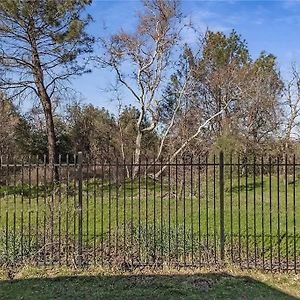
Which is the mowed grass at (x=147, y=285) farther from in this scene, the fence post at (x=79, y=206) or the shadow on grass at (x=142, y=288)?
the fence post at (x=79, y=206)

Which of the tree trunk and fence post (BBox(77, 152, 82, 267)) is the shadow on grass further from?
the tree trunk

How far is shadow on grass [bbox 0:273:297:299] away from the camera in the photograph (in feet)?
17.9

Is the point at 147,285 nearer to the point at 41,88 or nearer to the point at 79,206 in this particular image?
the point at 79,206

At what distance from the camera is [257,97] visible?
76.2 ft

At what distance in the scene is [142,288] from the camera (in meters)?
5.80

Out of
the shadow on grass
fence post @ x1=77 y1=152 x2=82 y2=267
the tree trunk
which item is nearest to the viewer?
the shadow on grass

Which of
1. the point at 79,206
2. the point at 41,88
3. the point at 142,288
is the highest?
the point at 41,88

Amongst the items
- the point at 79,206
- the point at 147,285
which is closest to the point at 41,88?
the point at 79,206

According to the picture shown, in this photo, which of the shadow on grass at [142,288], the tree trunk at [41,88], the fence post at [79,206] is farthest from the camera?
the tree trunk at [41,88]

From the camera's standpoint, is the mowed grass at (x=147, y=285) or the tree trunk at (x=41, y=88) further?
the tree trunk at (x=41, y=88)

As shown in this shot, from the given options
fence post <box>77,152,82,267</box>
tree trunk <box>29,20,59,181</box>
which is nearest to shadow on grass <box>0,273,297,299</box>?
fence post <box>77,152,82,267</box>

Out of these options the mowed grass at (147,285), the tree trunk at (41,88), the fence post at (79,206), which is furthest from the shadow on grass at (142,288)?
the tree trunk at (41,88)

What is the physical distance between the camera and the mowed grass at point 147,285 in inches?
216

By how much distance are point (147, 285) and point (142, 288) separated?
0.13 m
